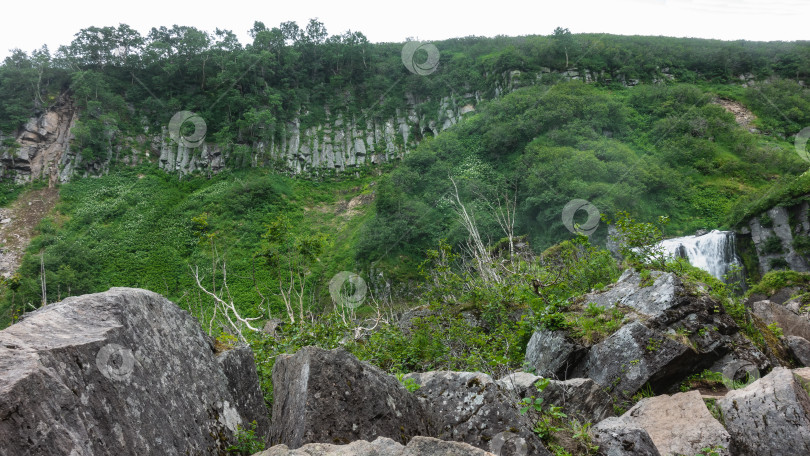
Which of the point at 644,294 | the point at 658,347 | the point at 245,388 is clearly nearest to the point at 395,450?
the point at 245,388

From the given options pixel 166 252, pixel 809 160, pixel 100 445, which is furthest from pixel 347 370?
pixel 809 160

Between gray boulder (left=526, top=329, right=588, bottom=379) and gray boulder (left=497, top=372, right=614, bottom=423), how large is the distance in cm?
112

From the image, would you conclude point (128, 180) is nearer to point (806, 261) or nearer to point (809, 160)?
point (806, 261)

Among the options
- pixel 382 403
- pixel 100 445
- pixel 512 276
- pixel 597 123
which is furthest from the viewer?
pixel 597 123

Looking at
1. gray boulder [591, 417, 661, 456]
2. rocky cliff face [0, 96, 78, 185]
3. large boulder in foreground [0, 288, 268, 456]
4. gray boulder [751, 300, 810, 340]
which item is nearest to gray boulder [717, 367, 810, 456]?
gray boulder [591, 417, 661, 456]

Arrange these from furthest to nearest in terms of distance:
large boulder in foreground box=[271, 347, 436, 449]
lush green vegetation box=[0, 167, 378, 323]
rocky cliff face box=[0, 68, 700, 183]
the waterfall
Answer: rocky cliff face box=[0, 68, 700, 183]
lush green vegetation box=[0, 167, 378, 323]
the waterfall
large boulder in foreground box=[271, 347, 436, 449]

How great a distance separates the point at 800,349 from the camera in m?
7.86

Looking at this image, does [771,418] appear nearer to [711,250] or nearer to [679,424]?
[679,424]

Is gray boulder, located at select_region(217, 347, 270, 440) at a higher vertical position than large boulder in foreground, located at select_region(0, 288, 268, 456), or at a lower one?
lower

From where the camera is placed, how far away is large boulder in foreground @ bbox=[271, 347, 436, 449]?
356 centimetres

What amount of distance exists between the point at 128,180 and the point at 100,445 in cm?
5598

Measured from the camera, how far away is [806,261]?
24.2 m

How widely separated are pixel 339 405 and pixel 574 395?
3008mm

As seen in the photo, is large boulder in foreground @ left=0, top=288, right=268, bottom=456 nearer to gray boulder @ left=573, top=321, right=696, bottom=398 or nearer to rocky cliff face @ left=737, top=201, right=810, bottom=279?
gray boulder @ left=573, top=321, right=696, bottom=398
